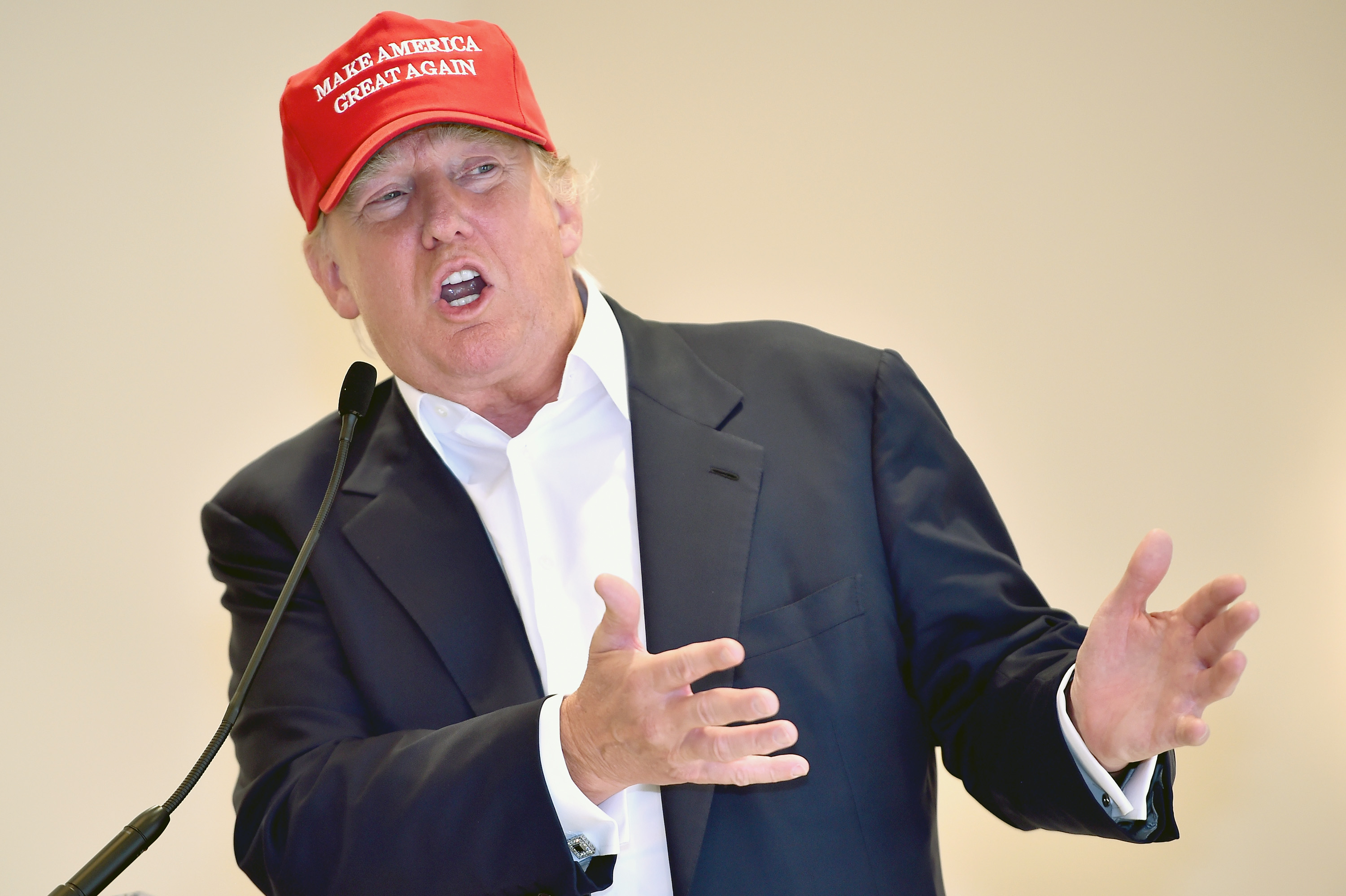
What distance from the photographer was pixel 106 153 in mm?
2207

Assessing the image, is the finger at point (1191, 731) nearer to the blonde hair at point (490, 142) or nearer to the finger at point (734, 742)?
the finger at point (734, 742)

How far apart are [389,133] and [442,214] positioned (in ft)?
0.41

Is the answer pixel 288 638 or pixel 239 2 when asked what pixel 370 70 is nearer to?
pixel 288 638

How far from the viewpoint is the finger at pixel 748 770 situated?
102 centimetres

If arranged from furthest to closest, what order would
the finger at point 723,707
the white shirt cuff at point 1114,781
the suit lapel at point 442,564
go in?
1. the suit lapel at point 442,564
2. the white shirt cuff at point 1114,781
3. the finger at point 723,707

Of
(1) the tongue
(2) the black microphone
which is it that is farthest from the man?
(2) the black microphone

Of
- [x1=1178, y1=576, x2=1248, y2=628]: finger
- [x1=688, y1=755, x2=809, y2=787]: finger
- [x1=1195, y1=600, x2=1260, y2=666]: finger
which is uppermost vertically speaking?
[x1=1178, y1=576, x2=1248, y2=628]: finger

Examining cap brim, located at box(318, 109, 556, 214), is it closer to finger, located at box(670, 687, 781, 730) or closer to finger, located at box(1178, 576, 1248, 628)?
finger, located at box(670, 687, 781, 730)

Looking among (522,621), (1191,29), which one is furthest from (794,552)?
(1191,29)

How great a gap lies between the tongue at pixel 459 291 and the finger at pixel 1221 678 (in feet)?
3.31

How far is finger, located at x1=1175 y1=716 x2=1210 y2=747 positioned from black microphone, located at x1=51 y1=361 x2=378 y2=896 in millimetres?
970

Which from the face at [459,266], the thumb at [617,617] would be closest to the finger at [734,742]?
the thumb at [617,617]

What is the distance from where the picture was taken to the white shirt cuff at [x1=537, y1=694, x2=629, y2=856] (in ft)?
3.87

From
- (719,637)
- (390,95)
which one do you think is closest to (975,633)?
(719,637)
